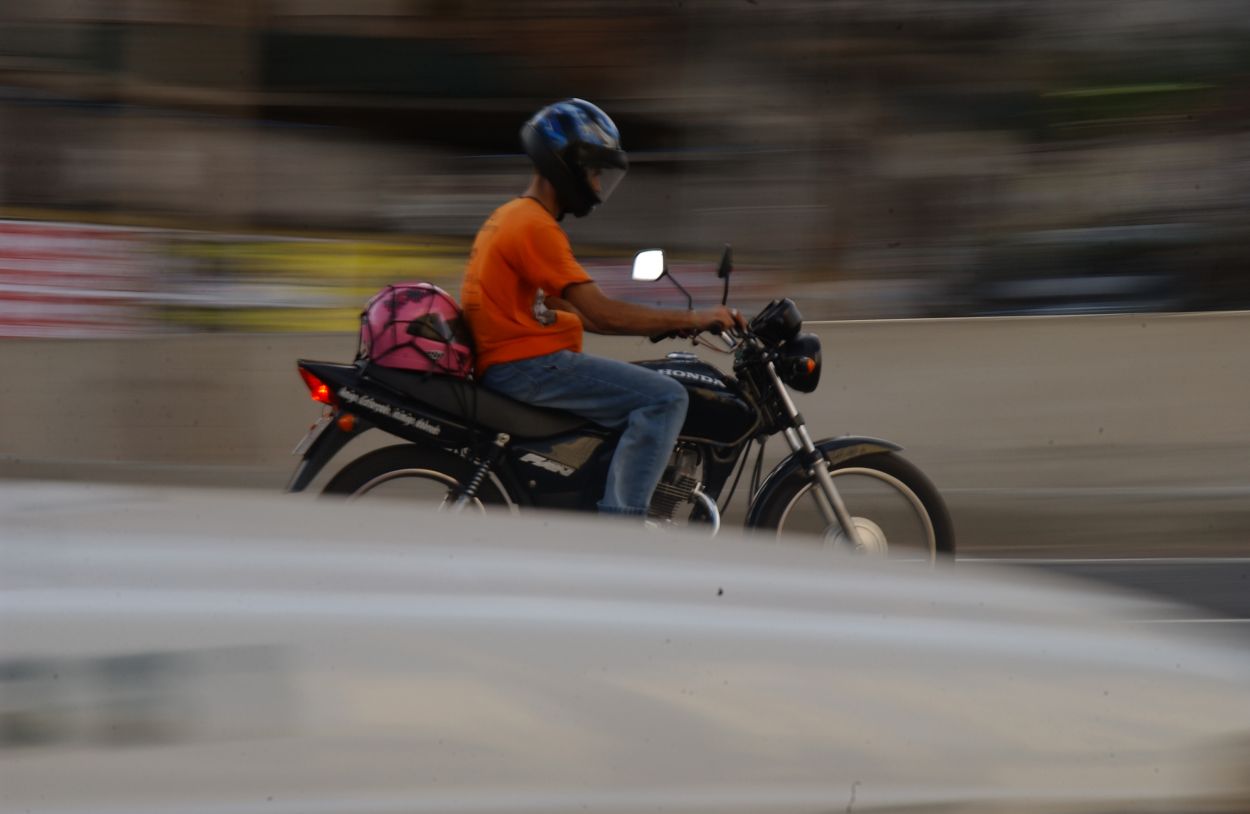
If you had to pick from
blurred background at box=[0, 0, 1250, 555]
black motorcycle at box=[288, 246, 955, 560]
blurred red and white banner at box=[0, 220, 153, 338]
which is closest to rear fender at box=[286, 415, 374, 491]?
black motorcycle at box=[288, 246, 955, 560]

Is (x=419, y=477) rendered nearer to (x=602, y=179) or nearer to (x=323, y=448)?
(x=323, y=448)

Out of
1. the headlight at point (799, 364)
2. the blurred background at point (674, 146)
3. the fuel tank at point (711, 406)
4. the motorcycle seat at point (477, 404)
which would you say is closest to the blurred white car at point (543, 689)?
the motorcycle seat at point (477, 404)

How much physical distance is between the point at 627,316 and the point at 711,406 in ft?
1.49

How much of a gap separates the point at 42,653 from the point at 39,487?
3.50 ft

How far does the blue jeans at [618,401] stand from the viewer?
5.59 meters

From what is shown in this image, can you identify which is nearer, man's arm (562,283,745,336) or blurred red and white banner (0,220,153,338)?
man's arm (562,283,745,336)

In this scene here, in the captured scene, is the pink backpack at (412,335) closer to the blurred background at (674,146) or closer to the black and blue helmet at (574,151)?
the black and blue helmet at (574,151)

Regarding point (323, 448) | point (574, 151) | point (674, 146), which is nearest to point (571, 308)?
point (574, 151)

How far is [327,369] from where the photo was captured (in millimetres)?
5609

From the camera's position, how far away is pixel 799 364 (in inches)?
234

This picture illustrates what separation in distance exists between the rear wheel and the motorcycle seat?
0.17m

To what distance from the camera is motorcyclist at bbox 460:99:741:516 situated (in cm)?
557

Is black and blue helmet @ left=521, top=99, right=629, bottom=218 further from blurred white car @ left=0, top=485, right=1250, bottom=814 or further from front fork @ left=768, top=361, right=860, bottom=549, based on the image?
blurred white car @ left=0, top=485, right=1250, bottom=814

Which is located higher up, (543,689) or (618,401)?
(543,689)
